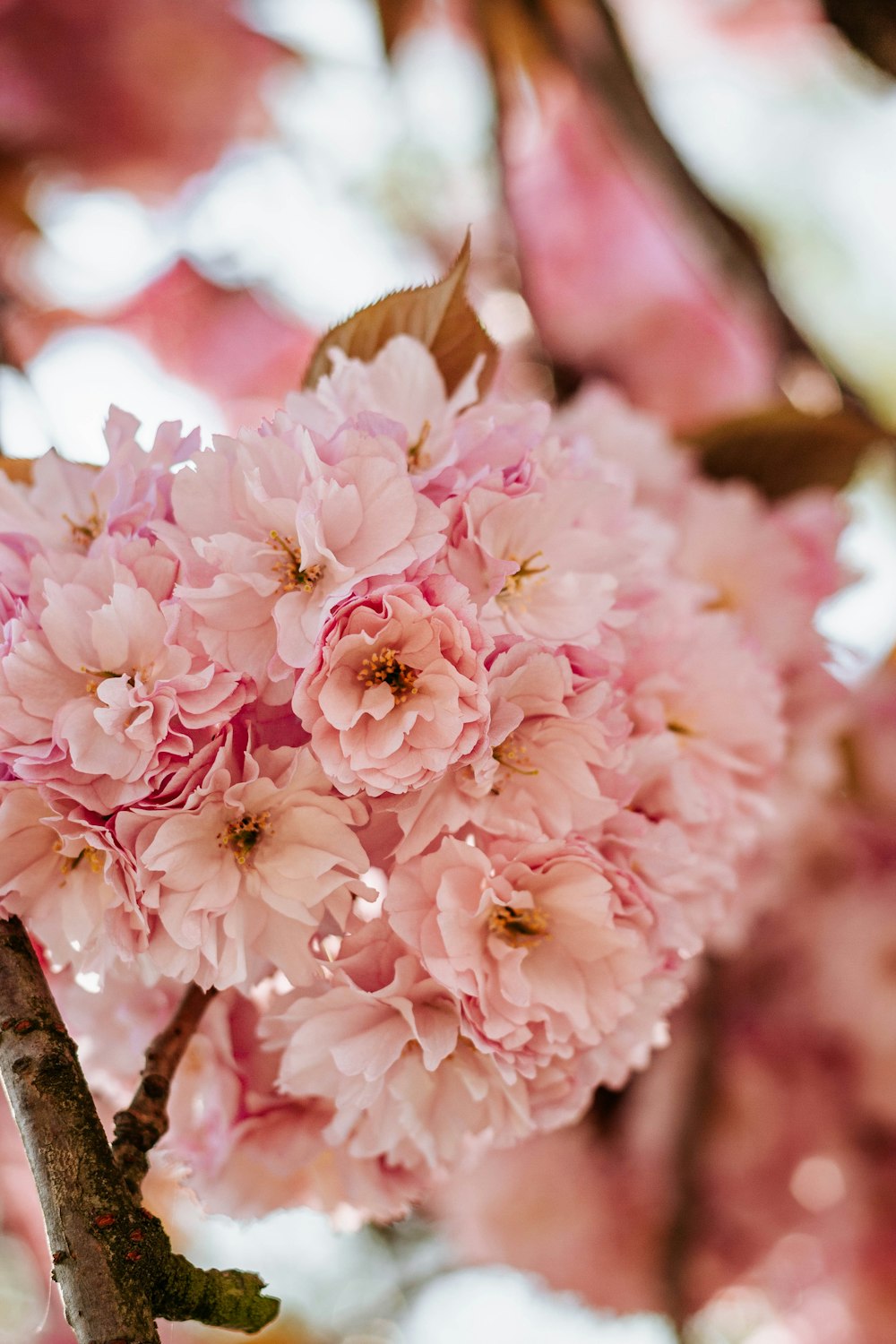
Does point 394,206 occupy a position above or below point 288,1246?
above

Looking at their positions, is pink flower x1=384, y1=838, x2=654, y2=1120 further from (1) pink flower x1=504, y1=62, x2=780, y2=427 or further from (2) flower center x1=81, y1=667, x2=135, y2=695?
(1) pink flower x1=504, y1=62, x2=780, y2=427

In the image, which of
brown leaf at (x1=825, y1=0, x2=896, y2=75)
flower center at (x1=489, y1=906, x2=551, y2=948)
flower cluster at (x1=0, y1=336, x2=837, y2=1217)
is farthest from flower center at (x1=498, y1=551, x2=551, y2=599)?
brown leaf at (x1=825, y1=0, x2=896, y2=75)

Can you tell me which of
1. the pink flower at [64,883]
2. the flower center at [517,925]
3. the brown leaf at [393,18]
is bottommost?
the pink flower at [64,883]

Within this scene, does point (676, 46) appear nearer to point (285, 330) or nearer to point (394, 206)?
point (394, 206)

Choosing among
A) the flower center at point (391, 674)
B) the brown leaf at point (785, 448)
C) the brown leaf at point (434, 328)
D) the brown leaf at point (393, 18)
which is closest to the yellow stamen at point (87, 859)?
the flower center at point (391, 674)

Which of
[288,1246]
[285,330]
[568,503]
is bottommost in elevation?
[288,1246]

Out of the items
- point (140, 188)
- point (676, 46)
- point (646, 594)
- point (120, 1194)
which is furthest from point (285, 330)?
point (120, 1194)

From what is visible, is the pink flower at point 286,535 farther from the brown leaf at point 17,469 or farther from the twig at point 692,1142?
the twig at point 692,1142
